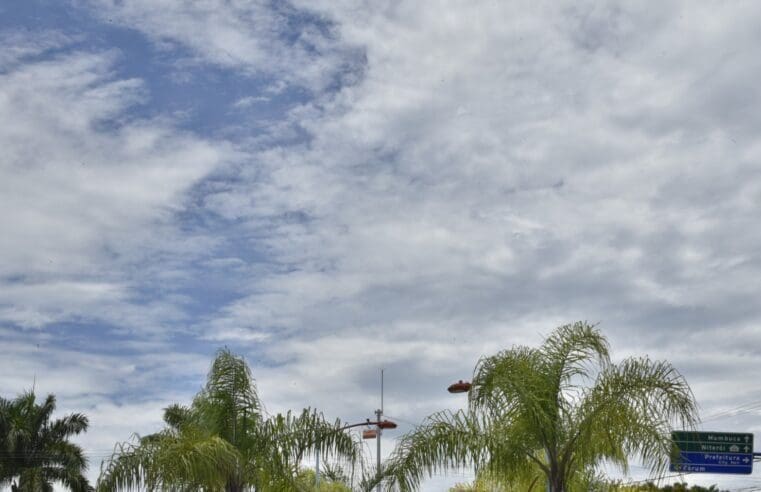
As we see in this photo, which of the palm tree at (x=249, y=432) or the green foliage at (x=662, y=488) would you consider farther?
the green foliage at (x=662, y=488)

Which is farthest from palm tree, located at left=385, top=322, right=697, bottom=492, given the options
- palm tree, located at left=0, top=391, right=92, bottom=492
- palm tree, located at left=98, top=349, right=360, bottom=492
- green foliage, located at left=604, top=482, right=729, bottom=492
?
palm tree, located at left=0, top=391, right=92, bottom=492

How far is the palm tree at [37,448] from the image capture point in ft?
146

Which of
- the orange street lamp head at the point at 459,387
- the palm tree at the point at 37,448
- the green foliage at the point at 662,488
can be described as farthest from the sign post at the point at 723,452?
the palm tree at the point at 37,448

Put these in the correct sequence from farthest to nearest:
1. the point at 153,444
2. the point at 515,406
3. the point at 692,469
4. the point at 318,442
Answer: the point at 692,469 → the point at 318,442 → the point at 515,406 → the point at 153,444

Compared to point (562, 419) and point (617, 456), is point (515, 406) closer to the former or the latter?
point (562, 419)

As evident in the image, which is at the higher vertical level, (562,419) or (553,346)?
(553,346)

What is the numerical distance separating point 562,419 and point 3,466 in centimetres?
3211

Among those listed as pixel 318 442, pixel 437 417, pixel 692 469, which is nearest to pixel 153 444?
A: pixel 318 442

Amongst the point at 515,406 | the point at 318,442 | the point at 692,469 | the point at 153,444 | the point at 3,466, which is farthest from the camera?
the point at 3,466

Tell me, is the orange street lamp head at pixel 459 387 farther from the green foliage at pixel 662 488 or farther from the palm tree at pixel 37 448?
the palm tree at pixel 37 448

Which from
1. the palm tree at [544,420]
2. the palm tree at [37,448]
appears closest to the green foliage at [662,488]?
the palm tree at [544,420]

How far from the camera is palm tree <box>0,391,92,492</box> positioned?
146 feet

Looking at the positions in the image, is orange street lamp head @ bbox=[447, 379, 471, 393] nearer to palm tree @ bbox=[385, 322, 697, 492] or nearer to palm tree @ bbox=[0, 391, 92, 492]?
palm tree @ bbox=[385, 322, 697, 492]

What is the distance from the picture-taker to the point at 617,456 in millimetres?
20266
